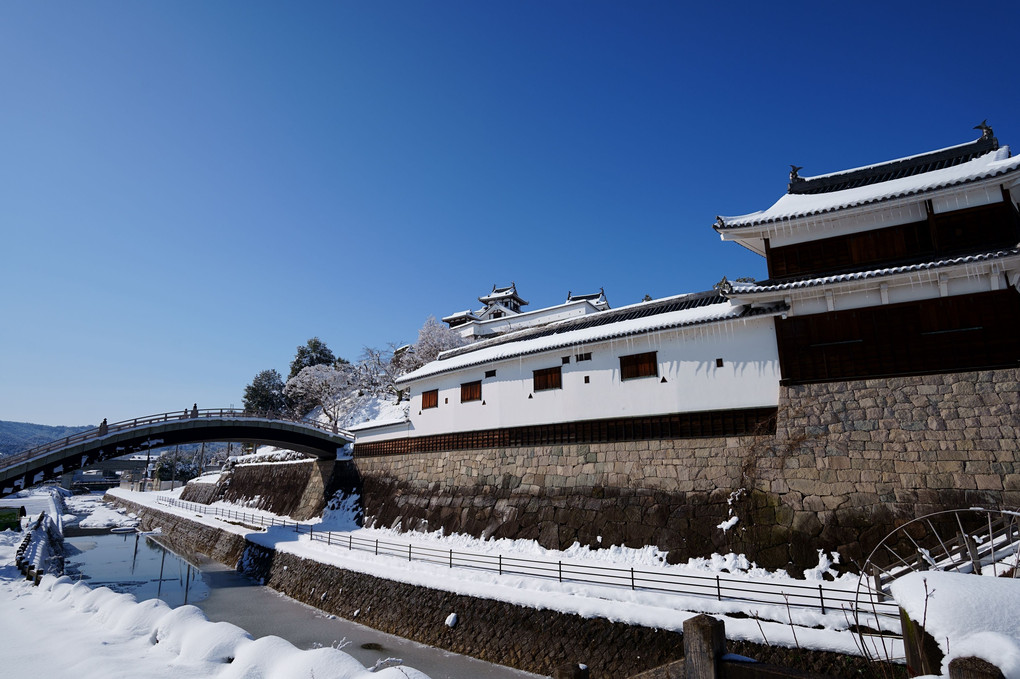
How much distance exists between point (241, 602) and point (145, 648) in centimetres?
1461

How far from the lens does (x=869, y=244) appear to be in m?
15.4

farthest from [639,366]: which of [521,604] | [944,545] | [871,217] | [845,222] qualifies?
[944,545]

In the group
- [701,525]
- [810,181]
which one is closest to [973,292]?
[810,181]

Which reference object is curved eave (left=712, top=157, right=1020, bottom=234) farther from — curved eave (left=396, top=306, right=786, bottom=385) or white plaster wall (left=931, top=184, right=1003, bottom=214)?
curved eave (left=396, top=306, right=786, bottom=385)

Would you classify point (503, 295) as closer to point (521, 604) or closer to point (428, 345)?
point (428, 345)

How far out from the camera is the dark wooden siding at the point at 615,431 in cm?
1589

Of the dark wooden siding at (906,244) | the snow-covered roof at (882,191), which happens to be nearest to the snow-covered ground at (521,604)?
the dark wooden siding at (906,244)

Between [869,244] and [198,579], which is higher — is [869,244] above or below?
above

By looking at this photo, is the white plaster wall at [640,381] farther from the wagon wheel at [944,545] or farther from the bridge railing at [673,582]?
the bridge railing at [673,582]

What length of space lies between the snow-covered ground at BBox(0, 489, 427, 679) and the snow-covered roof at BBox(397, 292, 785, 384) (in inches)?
585

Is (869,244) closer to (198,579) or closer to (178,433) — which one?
(198,579)

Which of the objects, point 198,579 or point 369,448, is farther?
point 369,448

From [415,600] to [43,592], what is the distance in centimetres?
916

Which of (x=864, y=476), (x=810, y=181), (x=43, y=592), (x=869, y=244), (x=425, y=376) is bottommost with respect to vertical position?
(x=43, y=592)
